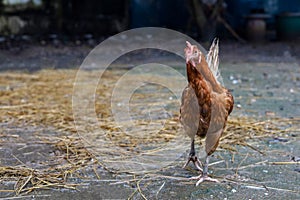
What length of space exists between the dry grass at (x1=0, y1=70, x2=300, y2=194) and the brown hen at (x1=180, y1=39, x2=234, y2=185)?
0.56 m

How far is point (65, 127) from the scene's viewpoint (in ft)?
11.6

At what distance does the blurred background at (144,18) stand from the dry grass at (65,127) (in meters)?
3.91

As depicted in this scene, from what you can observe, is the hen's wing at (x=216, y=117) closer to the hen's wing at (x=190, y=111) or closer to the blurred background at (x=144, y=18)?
the hen's wing at (x=190, y=111)

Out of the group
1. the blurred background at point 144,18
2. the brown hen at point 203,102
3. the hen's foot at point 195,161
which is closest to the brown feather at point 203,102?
the brown hen at point 203,102

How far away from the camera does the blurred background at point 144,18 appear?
8.72 metres

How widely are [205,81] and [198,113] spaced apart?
0.58ft

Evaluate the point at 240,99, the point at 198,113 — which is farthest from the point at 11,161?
the point at 240,99

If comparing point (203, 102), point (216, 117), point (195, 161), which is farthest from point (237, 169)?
point (203, 102)

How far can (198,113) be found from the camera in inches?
94.7

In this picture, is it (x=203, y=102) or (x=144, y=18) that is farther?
(x=144, y=18)

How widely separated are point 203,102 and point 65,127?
4.93 ft

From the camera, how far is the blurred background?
8719 millimetres

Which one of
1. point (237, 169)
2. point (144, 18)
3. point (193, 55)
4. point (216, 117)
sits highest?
point (193, 55)

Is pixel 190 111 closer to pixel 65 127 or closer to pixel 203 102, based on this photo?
pixel 203 102
